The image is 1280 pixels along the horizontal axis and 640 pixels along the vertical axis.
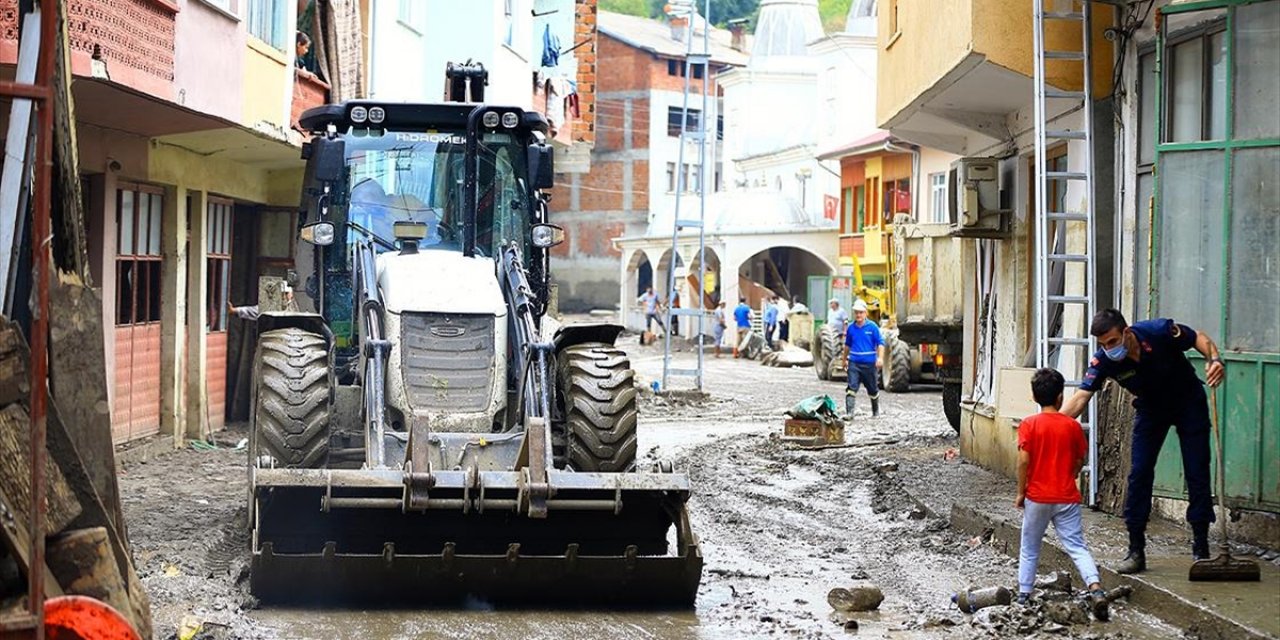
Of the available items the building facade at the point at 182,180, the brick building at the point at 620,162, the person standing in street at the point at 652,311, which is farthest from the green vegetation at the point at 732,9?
the building facade at the point at 182,180

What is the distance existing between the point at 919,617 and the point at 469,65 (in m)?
5.66

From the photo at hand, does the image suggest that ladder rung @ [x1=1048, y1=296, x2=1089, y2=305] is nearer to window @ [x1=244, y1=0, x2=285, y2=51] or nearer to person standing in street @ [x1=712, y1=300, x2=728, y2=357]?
window @ [x1=244, y1=0, x2=285, y2=51]

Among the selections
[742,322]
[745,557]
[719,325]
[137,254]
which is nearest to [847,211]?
[719,325]

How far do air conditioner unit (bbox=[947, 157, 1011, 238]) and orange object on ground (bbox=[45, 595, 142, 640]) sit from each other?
12.0m

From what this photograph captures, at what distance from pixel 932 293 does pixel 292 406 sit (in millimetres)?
10157

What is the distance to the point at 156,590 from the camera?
31.1 feet

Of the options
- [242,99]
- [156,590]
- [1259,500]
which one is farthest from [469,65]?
[1259,500]

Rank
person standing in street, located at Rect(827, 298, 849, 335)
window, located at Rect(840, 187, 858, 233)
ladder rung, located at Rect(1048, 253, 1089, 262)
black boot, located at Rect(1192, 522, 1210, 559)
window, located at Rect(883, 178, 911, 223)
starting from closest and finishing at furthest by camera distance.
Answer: black boot, located at Rect(1192, 522, 1210, 559), ladder rung, located at Rect(1048, 253, 1089, 262), person standing in street, located at Rect(827, 298, 849, 335), window, located at Rect(883, 178, 911, 223), window, located at Rect(840, 187, 858, 233)

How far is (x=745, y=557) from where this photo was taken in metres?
12.1

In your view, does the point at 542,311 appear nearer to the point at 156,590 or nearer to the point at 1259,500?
the point at 156,590

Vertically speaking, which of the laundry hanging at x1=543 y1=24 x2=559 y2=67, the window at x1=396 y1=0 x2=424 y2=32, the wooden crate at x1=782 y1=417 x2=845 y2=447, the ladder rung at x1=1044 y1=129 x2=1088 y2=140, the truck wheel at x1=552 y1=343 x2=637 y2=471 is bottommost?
the wooden crate at x1=782 y1=417 x2=845 y2=447

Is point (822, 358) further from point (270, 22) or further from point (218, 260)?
point (270, 22)

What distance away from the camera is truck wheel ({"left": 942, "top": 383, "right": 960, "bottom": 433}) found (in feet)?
64.5

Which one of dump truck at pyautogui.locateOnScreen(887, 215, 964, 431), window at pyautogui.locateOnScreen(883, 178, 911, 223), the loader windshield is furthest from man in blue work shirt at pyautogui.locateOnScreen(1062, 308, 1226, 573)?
window at pyautogui.locateOnScreen(883, 178, 911, 223)
